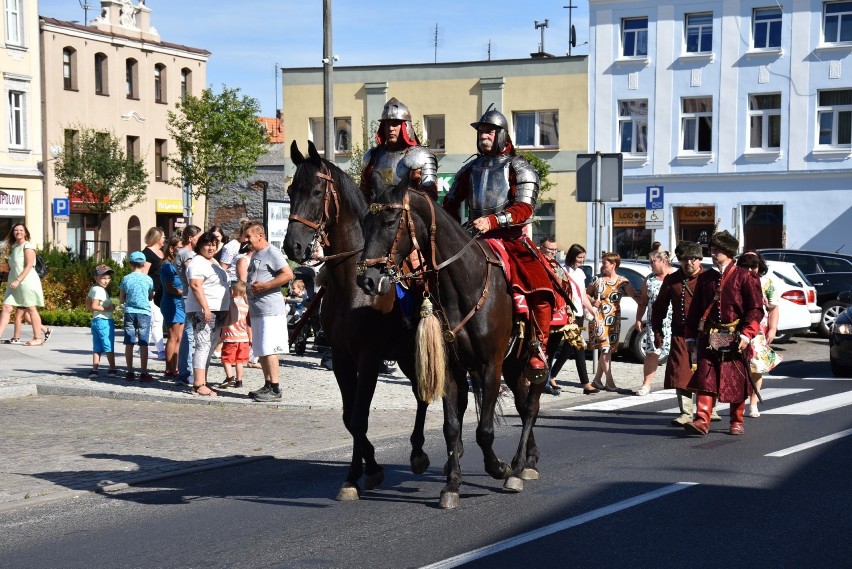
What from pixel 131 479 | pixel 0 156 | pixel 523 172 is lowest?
pixel 131 479

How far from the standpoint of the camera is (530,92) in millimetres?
45812

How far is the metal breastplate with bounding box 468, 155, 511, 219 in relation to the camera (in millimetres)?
8836

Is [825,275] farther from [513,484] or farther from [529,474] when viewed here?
[513,484]

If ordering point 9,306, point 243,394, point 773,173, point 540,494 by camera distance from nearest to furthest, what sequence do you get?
point 540,494, point 243,394, point 9,306, point 773,173

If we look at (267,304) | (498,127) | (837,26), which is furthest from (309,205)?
(837,26)

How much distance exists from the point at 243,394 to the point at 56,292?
13441 millimetres

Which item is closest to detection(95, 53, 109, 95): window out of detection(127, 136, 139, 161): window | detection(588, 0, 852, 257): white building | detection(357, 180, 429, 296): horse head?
detection(127, 136, 139, 161): window

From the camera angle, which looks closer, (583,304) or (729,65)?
(583,304)

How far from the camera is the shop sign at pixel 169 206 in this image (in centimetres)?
5925

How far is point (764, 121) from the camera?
4166 centimetres

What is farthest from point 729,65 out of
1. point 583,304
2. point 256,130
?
point 583,304

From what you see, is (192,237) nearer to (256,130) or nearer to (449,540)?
(449,540)

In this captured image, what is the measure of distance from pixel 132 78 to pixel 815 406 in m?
49.7

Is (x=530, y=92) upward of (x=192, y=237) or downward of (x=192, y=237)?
upward
